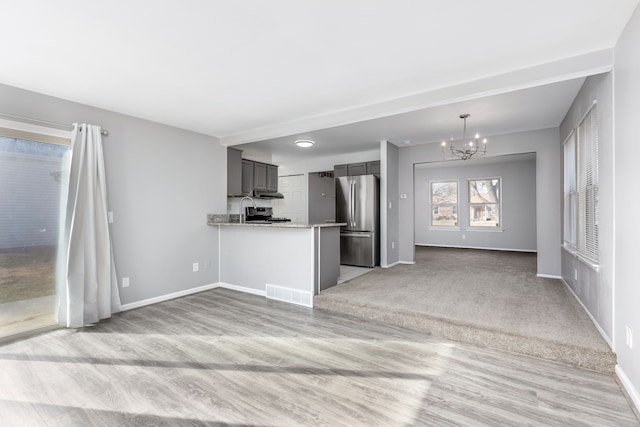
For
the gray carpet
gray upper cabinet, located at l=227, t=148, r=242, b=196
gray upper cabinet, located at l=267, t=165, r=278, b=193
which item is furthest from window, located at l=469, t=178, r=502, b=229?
gray upper cabinet, located at l=227, t=148, r=242, b=196

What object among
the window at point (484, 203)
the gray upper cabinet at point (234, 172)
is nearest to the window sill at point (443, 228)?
the window at point (484, 203)

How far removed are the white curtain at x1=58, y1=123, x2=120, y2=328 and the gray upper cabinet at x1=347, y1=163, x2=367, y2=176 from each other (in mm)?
4557

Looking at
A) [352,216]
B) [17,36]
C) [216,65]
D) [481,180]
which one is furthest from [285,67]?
[481,180]

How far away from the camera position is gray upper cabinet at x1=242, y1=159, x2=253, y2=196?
5840 mm

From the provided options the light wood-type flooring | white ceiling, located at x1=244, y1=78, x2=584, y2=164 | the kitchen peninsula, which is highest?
white ceiling, located at x1=244, y1=78, x2=584, y2=164

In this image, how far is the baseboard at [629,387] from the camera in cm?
189

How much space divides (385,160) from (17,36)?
4964 mm

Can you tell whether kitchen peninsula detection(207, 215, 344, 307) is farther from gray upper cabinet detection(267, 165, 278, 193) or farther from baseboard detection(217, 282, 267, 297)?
gray upper cabinet detection(267, 165, 278, 193)

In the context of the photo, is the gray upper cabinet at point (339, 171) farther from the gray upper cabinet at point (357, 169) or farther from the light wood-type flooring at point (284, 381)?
the light wood-type flooring at point (284, 381)

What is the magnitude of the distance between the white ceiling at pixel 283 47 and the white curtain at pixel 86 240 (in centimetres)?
63

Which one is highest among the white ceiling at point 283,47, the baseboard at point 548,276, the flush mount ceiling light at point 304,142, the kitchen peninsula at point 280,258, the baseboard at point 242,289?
the white ceiling at point 283,47

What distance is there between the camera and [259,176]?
242 inches

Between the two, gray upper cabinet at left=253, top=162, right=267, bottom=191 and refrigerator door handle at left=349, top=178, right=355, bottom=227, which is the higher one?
gray upper cabinet at left=253, top=162, right=267, bottom=191

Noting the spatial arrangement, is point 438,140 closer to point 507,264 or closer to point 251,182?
point 507,264
